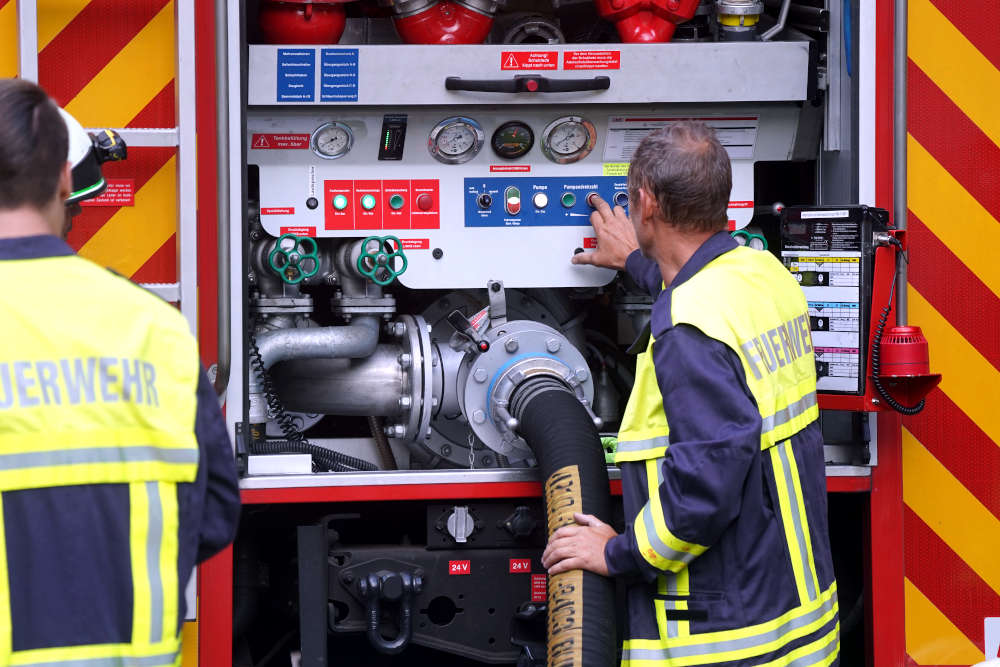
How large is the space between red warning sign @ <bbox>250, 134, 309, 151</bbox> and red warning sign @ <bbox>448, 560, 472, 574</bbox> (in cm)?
103

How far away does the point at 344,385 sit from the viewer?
3057mm

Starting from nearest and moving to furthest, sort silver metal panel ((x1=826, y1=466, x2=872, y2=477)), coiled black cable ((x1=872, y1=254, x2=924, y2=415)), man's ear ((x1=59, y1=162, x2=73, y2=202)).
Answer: man's ear ((x1=59, y1=162, x2=73, y2=202))
coiled black cable ((x1=872, y1=254, x2=924, y2=415))
silver metal panel ((x1=826, y1=466, x2=872, y2=477))

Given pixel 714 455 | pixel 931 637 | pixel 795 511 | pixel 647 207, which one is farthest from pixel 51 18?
pixel 931 637

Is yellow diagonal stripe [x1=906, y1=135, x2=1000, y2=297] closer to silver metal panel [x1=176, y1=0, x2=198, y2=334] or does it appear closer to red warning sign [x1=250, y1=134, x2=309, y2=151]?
red warning sign [x1=250, y1=134, x2=309, y2=151]

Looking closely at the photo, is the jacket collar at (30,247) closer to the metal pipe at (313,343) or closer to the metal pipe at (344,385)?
the metal pipe at (313,343)

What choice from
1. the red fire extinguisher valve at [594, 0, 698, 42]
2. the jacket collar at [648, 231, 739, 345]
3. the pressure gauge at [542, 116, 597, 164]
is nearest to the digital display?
the pressure gauge at [542, 116, 597, 164]

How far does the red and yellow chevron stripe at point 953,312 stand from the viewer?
2.83m

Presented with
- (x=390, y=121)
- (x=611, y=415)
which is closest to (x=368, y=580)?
(x=611, y=415)

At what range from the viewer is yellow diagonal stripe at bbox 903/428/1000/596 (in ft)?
9.34

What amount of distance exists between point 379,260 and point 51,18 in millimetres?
860

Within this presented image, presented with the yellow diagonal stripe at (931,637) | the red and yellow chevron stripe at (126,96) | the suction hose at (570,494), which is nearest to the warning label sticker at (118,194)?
the red and yellow chevron stripe at (126,96)

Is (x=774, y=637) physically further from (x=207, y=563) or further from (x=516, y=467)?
(x=207, y=563)

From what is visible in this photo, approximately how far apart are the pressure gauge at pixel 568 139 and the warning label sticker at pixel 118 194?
980 millimetres

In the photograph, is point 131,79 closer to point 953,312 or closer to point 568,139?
point 568,139
